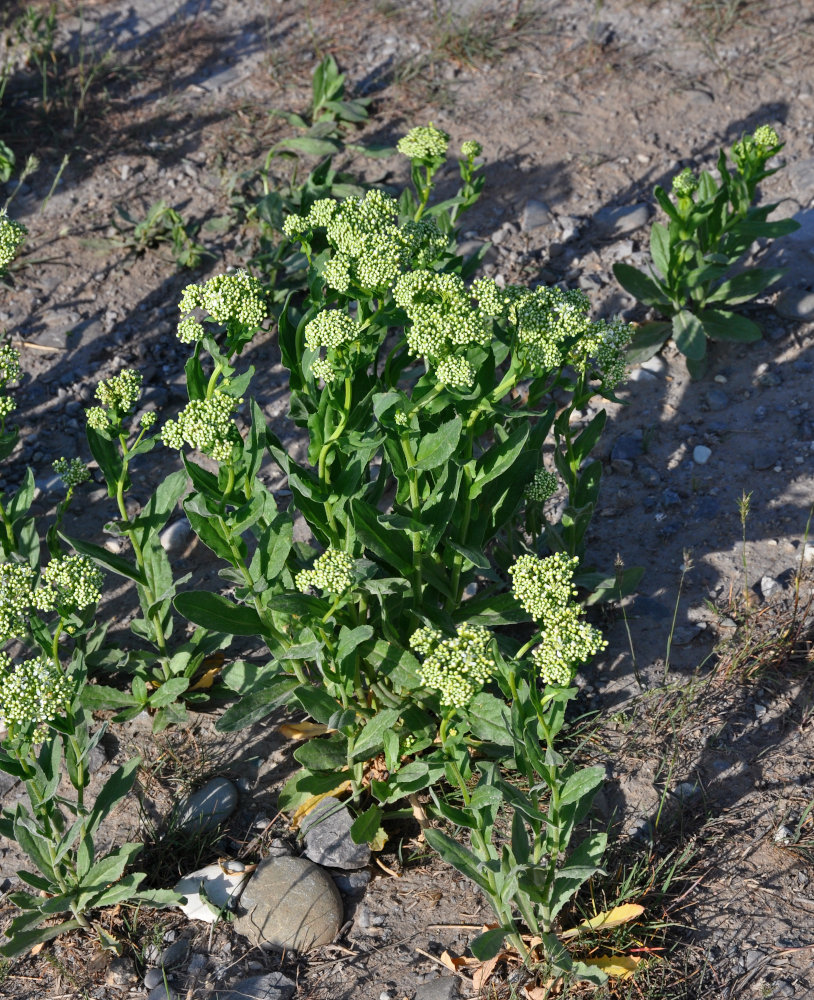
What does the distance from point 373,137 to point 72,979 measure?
621 cm

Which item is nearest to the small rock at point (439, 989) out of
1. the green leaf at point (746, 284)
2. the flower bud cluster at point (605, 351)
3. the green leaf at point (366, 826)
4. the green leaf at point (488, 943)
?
the green leaf at point (488, 943)

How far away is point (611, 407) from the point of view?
5.91 m

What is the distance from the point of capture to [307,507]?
154 inches

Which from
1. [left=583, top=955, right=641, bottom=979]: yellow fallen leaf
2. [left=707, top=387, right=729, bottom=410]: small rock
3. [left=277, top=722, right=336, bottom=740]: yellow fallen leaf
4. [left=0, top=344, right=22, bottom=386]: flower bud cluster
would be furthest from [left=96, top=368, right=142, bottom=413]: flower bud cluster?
[left=707, top=387, right=729, bottom=410]: small rock

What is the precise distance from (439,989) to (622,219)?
5.26 meters

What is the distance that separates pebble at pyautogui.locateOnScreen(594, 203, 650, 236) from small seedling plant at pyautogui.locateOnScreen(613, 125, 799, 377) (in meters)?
0.75

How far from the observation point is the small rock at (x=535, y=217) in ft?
23.0

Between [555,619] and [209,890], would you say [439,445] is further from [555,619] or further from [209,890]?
[209,890]

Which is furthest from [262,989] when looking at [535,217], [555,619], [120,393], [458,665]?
[535,217]

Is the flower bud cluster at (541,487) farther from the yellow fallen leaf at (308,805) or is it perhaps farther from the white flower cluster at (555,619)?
the yellow fallen leaf at (308,805)

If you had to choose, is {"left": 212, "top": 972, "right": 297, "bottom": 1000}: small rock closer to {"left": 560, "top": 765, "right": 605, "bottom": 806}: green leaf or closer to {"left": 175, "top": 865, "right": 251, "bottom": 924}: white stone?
{"left": 175, "top": 865, "right": 251, "bottom": 924}: white stone

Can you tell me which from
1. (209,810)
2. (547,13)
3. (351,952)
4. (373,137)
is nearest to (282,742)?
(209,810)

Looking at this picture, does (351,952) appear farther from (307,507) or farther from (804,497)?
(804,497)

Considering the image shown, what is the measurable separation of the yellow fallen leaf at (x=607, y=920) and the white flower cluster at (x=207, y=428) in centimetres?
215
